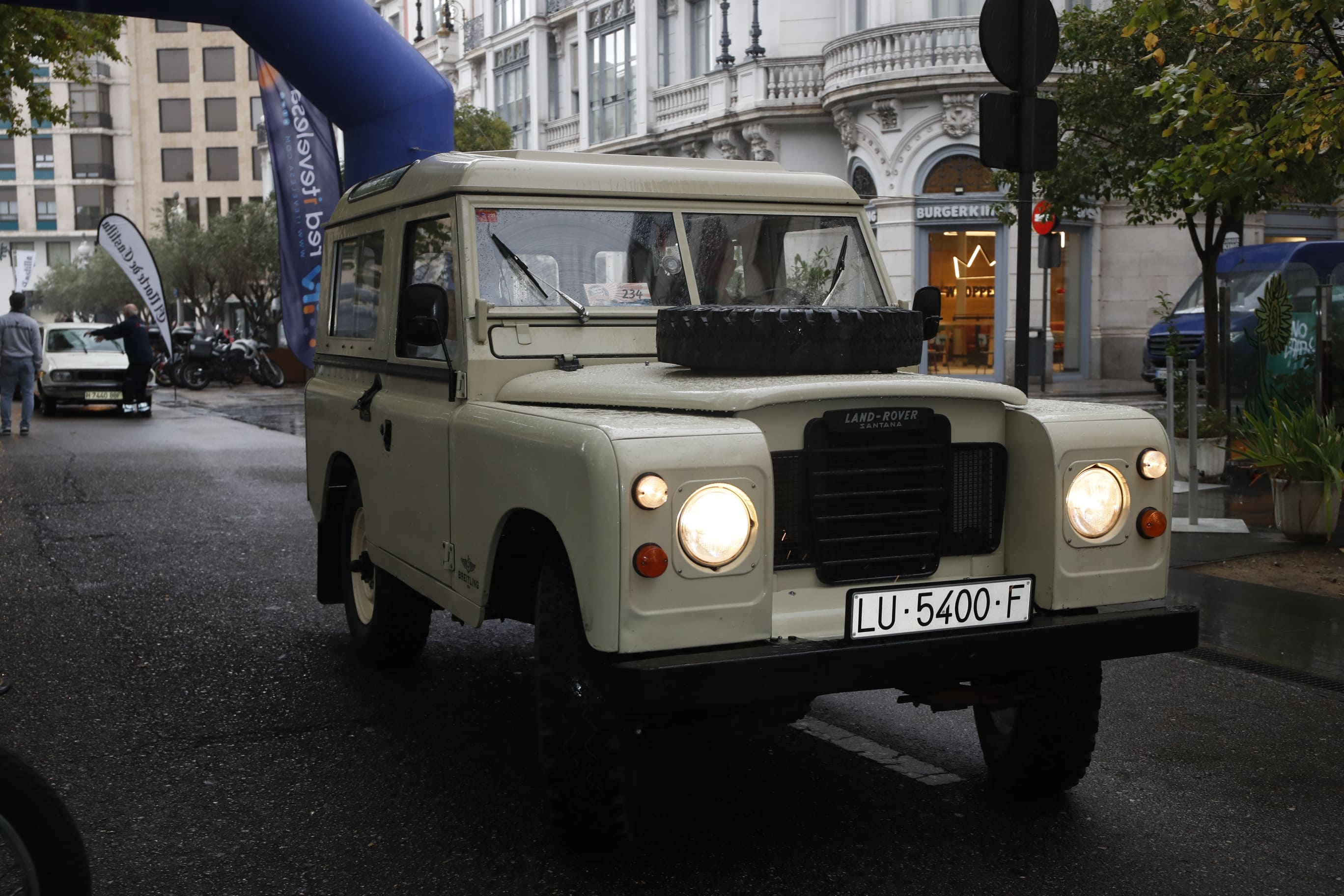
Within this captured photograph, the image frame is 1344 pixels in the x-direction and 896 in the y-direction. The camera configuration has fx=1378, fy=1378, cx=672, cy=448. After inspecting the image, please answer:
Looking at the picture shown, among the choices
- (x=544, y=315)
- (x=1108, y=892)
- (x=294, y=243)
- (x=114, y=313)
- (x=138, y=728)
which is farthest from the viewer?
(x=114, y=313)

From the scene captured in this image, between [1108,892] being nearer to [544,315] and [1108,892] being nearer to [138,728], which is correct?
[544,315]

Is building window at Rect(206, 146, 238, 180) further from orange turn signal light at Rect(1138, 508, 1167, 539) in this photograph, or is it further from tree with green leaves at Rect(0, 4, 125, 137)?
orange turn signal light at Rect(1138, 508, 1167, 539)

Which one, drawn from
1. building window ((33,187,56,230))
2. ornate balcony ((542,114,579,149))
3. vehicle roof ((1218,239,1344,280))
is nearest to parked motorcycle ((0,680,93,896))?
vehicle roof ((1218,239,1344,280))

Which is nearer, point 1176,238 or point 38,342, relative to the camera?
point 38,342

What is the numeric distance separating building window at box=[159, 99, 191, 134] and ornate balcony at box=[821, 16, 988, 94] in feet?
236

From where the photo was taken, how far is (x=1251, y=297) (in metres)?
21.3

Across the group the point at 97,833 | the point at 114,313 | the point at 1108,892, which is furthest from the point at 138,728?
the point at 114,313

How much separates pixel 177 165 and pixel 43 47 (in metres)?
78.4

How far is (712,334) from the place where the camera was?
431cm

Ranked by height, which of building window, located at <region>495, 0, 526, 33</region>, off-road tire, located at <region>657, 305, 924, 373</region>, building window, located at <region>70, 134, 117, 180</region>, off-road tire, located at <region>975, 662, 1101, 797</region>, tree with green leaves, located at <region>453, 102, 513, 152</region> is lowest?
off-road tire, located at <region>975, 662, 1101, 797</region>

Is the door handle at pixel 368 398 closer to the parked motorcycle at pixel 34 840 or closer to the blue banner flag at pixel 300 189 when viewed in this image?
the parked motorcycle at pixel 34 840

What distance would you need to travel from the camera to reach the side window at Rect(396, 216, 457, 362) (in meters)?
5.04

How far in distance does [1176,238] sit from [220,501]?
907 inches

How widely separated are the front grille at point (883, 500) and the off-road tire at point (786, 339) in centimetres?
39
